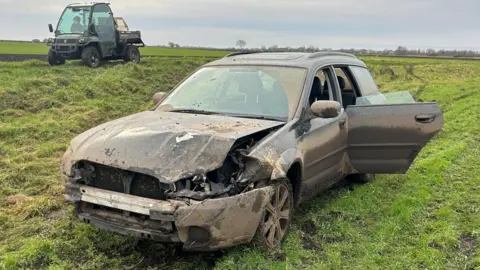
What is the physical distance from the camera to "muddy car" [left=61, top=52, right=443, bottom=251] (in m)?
3.89

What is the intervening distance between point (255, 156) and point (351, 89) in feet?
10.3

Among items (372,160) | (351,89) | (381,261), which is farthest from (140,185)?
(351,89)

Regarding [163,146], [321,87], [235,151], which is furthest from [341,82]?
[163,146]

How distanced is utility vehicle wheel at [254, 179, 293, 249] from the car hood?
62cm

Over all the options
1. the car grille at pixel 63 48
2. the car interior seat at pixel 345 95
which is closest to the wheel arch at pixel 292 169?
the car interior seat at pixel 345 95

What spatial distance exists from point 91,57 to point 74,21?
5.95 ft

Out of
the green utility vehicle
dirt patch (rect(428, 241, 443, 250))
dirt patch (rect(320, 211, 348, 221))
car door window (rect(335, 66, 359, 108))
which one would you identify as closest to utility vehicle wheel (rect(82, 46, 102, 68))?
the green utility vehicle

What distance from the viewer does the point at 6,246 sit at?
452cm

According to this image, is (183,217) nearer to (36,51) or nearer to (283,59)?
(283,59)

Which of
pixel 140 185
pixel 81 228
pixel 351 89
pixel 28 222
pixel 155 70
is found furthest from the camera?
pixel 155 70

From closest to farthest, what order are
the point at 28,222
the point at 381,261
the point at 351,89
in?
1. the point at 381,261
2. the point at 28,222
3. the point at 351,89

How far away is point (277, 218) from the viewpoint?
4.60 metres

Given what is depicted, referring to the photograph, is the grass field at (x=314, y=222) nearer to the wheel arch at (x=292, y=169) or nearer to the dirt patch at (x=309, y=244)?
the dirt patch at (x=309, y=244)

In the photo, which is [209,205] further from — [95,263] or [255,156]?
[95,263]
